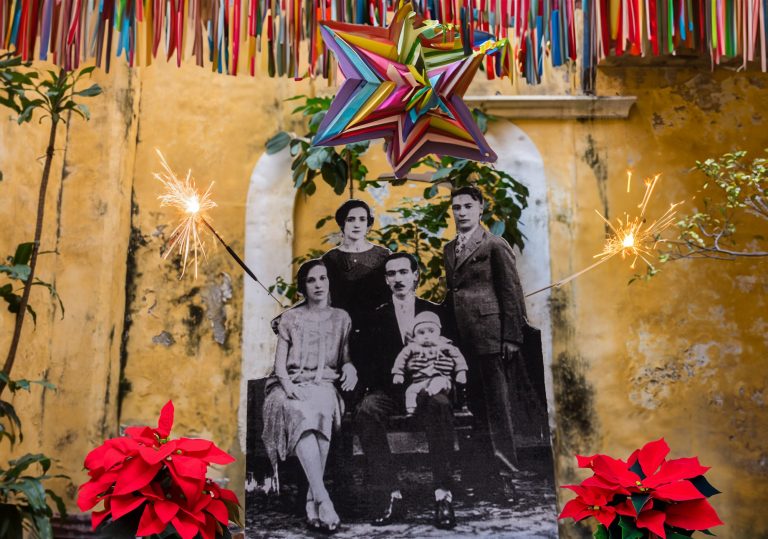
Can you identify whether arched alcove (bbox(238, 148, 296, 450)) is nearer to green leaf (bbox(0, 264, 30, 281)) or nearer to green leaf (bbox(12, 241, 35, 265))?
green leaf (bbox(12, 241, 35, 265))

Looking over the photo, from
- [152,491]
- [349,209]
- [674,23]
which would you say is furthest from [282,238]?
[152,491]

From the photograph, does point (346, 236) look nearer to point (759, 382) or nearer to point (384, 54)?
point (384, 54)

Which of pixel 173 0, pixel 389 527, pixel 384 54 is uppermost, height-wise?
pixel 173 0

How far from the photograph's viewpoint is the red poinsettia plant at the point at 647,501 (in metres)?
2.74

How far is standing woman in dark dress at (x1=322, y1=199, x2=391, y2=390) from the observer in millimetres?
3936

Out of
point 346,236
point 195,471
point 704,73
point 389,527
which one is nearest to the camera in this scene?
point 195,471

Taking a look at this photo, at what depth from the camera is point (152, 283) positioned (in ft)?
17.7

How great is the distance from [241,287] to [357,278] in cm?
160

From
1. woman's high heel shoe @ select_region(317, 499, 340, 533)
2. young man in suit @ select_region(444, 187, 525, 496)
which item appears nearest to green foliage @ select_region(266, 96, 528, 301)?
young man in suit @ select_region(444, 187, 525, 496)

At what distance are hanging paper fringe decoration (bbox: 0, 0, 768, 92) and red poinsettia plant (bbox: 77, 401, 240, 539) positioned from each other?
188 centimetres

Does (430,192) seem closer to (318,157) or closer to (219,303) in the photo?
(318,157)

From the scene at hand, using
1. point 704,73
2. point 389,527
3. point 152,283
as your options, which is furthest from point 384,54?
point 704,73

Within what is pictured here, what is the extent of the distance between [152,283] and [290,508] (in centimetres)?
210

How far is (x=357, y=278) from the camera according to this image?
3977 mm
